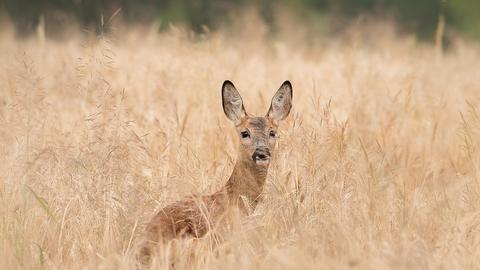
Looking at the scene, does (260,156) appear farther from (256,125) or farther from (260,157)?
(256,125)

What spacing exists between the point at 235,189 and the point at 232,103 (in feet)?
2.02

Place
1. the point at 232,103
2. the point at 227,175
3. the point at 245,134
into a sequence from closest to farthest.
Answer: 1. the point at 245,134
2. the point at 232,103
3. the point at 227,175

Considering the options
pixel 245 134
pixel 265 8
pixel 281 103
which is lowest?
pixel 245 134

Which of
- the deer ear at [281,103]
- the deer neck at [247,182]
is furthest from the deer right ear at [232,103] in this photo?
the deer neck at [247,182]

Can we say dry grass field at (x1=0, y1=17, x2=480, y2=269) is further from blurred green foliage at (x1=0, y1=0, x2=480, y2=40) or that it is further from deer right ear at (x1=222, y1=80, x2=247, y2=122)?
blurred green foliage at (x1=0, y1=0, x2=480, y2=40)

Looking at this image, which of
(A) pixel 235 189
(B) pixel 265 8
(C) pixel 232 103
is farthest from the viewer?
(B) pixel 265 8

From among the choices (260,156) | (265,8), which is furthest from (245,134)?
(265,8)

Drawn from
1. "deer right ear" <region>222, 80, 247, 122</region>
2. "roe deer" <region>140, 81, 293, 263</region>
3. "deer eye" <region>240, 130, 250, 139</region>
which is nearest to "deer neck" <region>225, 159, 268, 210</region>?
"roe deer" <region>140, 81, 293, 263</region>

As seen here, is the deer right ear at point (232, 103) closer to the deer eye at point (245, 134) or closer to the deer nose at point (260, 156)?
the deer eye at point (245, 134)

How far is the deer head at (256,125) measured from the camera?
5047 millimetres

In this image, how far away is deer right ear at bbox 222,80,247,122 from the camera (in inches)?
211

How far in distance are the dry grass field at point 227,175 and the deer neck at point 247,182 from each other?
85 mm

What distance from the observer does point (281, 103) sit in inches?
216

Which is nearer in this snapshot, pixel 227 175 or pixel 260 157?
pixel 260 157
